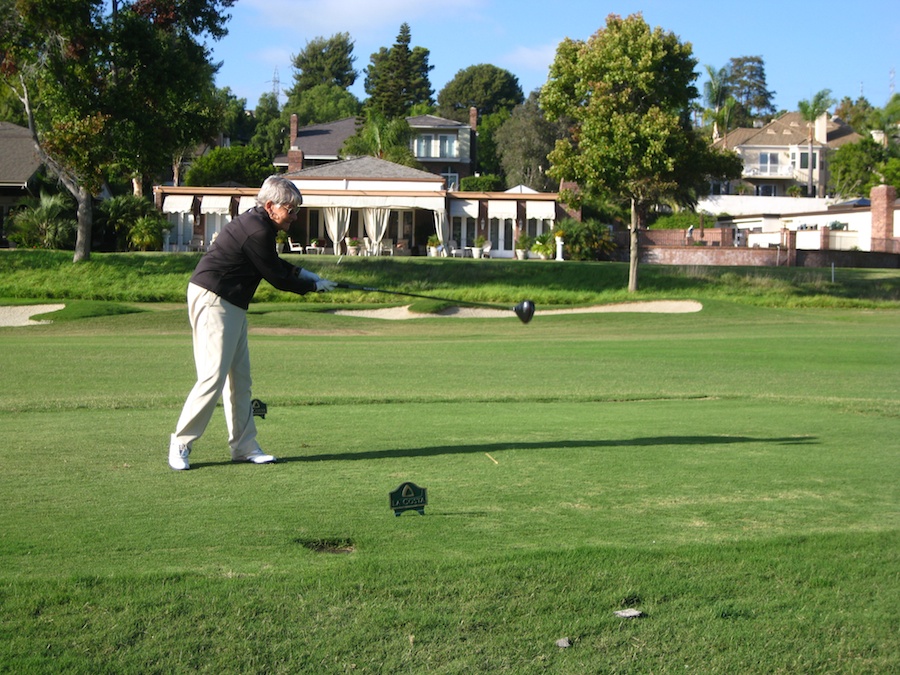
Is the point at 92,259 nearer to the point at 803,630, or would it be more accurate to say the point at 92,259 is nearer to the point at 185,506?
the point at 185,506

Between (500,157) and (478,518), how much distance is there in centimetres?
9005

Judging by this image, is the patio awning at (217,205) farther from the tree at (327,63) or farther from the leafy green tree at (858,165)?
the tree at (327,63)

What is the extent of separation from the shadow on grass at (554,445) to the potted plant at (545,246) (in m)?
40.5

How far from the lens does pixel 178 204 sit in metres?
51.4

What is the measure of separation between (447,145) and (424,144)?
1859 millimetres

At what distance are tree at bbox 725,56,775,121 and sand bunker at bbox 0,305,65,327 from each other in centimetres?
13257

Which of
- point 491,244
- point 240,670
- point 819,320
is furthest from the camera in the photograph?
point 491,244

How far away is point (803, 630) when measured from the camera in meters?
4.38

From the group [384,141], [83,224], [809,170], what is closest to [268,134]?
[384,141]

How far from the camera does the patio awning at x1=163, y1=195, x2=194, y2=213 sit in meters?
51.2

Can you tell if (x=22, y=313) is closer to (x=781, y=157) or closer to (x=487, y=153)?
(x=487, y=153)

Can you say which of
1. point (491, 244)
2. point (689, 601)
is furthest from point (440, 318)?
point (689, 601)

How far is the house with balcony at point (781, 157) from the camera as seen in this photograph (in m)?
93.2

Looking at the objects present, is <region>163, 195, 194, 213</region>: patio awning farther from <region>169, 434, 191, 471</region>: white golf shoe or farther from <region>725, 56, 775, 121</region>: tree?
<region>725, 56, 775, 121</region>: tree
